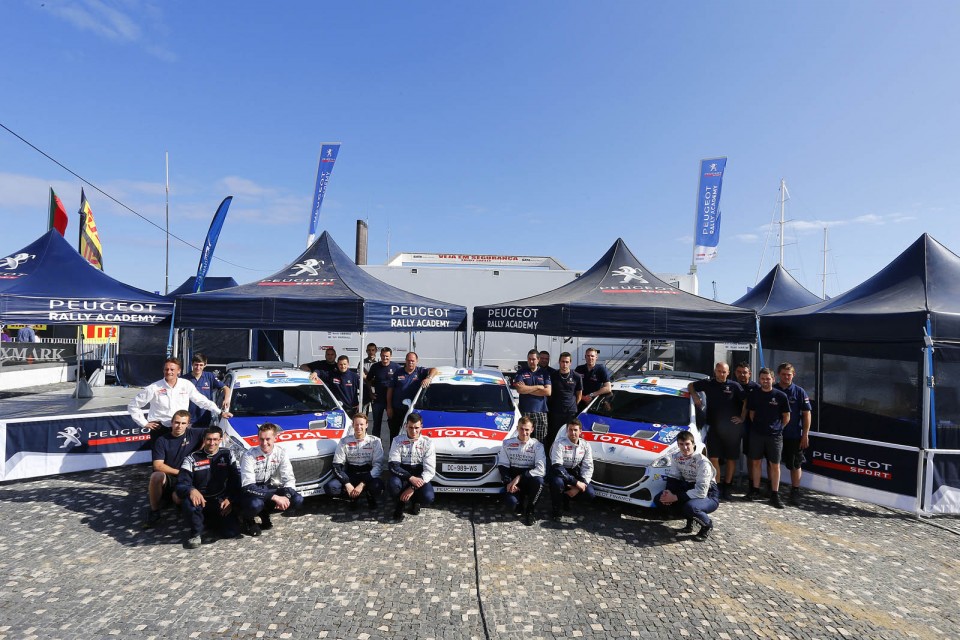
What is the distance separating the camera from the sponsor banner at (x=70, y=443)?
6.89 m

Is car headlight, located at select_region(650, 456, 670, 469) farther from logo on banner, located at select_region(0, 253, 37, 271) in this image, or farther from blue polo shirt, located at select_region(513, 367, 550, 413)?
logo on banner, located at select_region(0, 253, 37, 271)

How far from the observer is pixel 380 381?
329 inches

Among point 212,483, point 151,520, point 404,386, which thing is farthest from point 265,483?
point 404,386

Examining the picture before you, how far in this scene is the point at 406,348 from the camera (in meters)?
15.4

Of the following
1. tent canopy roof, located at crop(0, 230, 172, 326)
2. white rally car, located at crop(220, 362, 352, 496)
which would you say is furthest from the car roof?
tent canopy roof, located at crop(0, 230, 172, 326)

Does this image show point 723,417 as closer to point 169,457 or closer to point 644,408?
point 644,408

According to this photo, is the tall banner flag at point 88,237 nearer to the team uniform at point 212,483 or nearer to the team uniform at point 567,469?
the team uniform at point 212,483

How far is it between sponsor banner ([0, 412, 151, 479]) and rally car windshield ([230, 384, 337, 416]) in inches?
54.5

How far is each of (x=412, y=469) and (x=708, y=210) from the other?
A: 1944 centimetres

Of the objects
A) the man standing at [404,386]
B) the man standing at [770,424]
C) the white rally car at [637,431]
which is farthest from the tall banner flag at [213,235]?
the man standing at [770,424]

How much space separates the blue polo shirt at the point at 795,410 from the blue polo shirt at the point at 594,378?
236cm

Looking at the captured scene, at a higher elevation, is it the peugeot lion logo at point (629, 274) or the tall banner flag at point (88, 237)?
the tall banner flag at point (88, 237)

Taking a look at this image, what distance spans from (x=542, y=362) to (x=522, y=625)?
462 centimetres

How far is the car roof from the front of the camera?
7.70 metres
